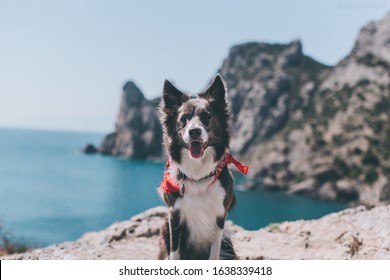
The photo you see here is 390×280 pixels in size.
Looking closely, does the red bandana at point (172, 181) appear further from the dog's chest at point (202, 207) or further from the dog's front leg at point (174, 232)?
the dog's front leg at point (174, 232)

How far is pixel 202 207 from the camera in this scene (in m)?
6.00

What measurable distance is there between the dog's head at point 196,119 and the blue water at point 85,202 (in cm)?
3411

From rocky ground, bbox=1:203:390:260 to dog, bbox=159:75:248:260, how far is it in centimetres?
190

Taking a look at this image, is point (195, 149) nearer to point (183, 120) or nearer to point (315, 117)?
point (183, 120)

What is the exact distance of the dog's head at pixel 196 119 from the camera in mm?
5656

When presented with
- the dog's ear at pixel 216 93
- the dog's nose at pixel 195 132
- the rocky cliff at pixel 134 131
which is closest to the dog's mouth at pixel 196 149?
the dog's nose at pixel 195 132

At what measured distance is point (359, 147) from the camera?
80.8 metres

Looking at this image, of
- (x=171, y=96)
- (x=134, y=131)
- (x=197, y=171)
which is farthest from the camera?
(x=134, y=131)

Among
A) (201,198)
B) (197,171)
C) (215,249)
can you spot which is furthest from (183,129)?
(215,249)

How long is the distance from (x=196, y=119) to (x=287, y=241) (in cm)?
487

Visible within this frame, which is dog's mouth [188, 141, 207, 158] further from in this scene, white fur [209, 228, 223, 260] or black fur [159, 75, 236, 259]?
white fur [209, 228, 223, 260]

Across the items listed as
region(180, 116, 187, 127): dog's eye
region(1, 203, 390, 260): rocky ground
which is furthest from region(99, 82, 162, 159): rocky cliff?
region(180, 116, 187, 127): dog's eye

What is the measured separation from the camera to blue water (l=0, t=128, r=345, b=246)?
→ 58.3 meters

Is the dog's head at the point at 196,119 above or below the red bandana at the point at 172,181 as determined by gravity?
above
